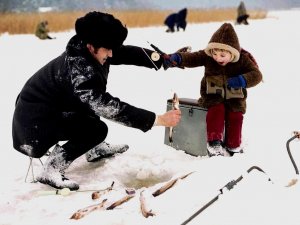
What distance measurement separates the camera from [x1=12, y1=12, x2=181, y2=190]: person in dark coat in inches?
131

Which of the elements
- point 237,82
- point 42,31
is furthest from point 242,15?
point 237,82

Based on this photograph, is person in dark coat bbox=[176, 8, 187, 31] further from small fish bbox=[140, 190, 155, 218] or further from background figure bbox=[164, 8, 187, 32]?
small fish bbox=[140, 190, 155, 218]

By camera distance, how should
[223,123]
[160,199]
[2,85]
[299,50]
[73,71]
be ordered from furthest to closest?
1. [299,50]
2. [2,85]
3. [223,123]
4. [73,71]
5. [160,199]

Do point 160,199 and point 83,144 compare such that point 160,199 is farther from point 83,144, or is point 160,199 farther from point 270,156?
point 270,156

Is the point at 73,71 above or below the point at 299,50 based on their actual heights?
above

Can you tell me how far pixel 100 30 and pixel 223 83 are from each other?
136 cm

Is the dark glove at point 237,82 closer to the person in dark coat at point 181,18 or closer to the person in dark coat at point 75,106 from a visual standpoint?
the person in dark coat at point 75,106

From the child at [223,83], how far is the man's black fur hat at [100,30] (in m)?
1.01

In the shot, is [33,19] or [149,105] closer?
[149,105]

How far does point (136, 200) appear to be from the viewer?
3.14 meters

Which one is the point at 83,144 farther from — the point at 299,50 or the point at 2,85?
the point at 299,50

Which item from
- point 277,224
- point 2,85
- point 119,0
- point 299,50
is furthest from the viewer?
point 119,0

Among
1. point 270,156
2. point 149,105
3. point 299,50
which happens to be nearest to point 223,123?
point 270,156

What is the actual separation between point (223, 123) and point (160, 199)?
A: 130 centimetres
